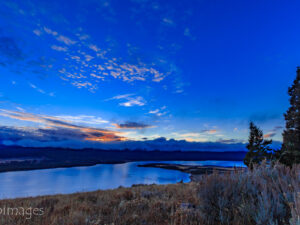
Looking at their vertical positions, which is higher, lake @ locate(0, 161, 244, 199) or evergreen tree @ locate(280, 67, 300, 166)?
evergreen tree @ locate(280, 67, 300, 166)

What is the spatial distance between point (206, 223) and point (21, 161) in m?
249

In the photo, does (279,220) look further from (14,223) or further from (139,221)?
(14,223)

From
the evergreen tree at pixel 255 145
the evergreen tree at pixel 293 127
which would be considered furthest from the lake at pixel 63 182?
the evergreen tree at pixel 293 127

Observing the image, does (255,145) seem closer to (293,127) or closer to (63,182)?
(293,127)

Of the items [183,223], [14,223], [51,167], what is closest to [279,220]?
[183,223]

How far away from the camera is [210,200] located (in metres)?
4.86

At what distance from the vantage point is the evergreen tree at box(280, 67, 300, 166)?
18422mm

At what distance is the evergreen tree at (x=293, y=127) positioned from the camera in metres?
18.4

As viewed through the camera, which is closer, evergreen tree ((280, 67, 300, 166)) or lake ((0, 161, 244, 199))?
evergreen tree ((280, 67, 300, 166))

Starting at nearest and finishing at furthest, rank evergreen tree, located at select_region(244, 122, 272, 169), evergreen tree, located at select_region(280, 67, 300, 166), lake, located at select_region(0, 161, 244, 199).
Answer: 1. evergreen tree, located at select_region(280, 67, 300, 166)
2. evergreen tree, located at select_region(244, 122, 272, 169)
3. lake, located at select_region(0, 161, 244, 199)

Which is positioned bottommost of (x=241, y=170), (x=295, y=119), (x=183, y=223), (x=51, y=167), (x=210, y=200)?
(x=51, y=167)

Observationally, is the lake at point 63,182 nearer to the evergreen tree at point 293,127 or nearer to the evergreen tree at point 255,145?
the evergreen tree at point 255,145

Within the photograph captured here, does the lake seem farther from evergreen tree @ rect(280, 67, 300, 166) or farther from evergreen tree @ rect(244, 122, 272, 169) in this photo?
evergreen tree @ rect(280, 67, 300, 166)

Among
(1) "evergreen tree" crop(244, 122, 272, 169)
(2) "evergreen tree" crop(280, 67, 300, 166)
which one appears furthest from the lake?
(2) "evergreen tree" crop(280, 67, 300, 166)
